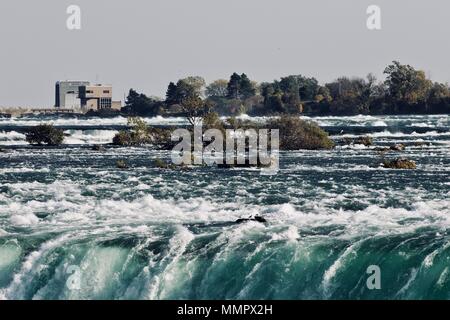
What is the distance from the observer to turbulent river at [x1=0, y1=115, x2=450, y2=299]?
2888cm

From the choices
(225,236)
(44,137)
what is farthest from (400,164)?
(44,137)

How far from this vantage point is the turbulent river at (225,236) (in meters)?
28.9

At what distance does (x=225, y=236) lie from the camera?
32.9 metres

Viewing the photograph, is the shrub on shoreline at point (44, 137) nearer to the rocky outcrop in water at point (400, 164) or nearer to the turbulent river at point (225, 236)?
the turbulent river at point (225, 236)

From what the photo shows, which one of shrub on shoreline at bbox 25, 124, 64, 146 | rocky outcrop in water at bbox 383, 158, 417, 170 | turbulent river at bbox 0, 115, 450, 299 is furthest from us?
shrub on shoreline at bbox 25, 124, 64, 146

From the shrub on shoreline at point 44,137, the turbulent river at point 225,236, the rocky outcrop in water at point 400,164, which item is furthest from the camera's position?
the shrub on shoreline at point 44,137

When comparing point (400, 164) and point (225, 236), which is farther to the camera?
point (400, 164)

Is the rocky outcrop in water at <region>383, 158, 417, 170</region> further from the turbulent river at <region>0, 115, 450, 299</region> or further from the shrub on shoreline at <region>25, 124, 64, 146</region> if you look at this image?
the shrub on shoreline at <region>25, 124, 64, 146</region>

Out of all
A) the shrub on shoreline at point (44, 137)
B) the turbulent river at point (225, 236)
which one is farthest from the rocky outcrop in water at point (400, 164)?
the shrub on shoreline at point (44, 137)

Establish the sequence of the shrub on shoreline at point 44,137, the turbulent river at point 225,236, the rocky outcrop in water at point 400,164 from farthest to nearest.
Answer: the shrub on shoreline at point 44,137, the rocky outcrop in water at point 400,164, the turbulent river at point 225,236

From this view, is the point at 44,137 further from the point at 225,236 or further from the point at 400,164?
the point at 225,236

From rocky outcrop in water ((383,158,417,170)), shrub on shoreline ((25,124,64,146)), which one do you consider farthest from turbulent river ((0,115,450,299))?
shrub on shoreline ((25,124,64,146))

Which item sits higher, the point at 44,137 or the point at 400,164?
the point at 400,164

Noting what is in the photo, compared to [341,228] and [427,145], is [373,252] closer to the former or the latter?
[341,228]
